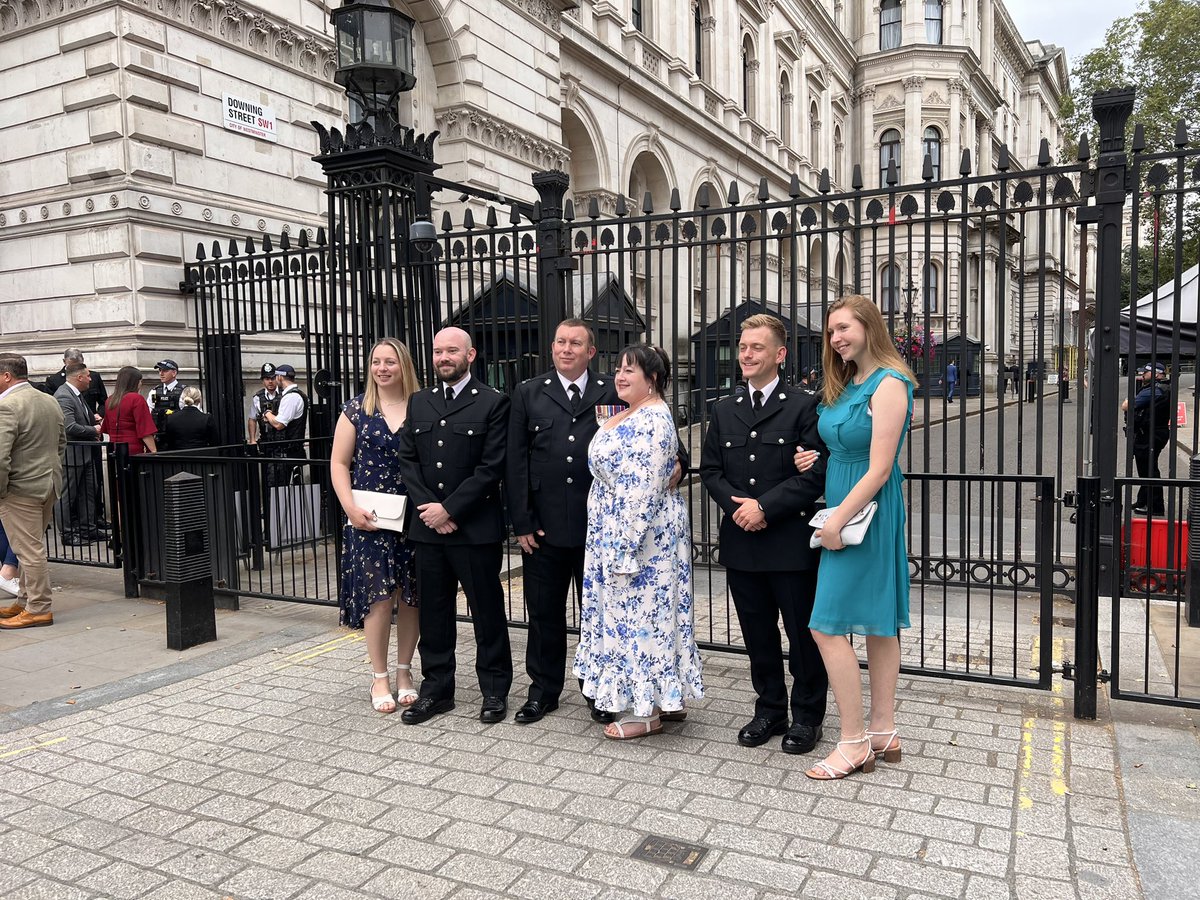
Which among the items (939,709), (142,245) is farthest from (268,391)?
(939,709)

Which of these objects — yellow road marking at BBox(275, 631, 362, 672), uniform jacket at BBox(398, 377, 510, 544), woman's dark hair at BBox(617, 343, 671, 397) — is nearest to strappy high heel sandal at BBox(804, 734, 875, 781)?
woman's dark hair at BBox(617, 343, 671, 397)

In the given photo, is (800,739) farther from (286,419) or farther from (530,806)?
(286,419)

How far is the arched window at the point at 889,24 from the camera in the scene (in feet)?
155

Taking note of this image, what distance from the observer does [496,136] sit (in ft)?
55.1

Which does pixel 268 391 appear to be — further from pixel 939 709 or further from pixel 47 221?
pixel 939 709

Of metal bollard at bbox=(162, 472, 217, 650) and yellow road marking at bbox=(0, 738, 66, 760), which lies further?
metal bollard at bbox=(162, 472, 217, 650)

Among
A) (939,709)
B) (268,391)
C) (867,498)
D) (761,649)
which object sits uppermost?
(268,391)

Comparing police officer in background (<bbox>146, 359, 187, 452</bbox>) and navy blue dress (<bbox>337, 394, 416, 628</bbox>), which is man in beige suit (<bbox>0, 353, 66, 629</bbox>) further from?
navy blue dress (<bbox>337, 394, 416, 628</bbox>)

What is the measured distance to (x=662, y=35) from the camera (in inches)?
1032

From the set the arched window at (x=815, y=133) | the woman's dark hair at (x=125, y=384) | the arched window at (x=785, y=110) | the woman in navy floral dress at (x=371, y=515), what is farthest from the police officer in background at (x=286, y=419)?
the arched window at (x=815, y=133)

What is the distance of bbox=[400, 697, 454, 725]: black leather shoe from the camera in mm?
4801

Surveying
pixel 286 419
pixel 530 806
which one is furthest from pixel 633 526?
pixel 286 419

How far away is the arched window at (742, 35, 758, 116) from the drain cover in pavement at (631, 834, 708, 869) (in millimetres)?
32584

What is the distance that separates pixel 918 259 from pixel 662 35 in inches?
510
